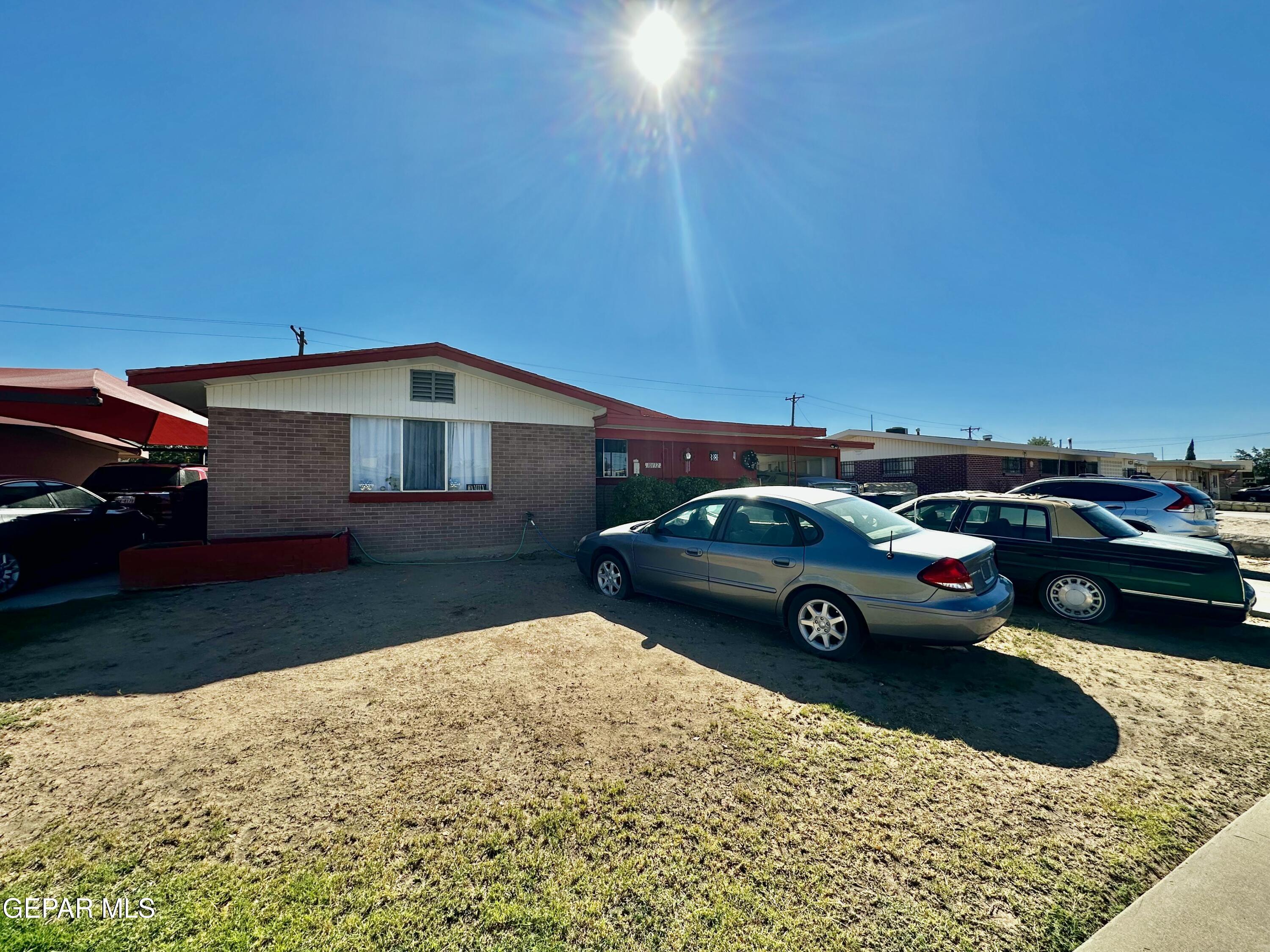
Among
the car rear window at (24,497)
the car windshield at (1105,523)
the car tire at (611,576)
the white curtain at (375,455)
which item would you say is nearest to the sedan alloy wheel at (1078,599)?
the car windshield at (1105,523)

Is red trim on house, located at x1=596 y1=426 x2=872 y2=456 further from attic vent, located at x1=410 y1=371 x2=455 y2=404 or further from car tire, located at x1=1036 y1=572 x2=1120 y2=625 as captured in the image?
car tire, located at x1=1036 y1=572 x2=1120 y2=625

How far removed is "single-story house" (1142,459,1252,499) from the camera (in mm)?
37750

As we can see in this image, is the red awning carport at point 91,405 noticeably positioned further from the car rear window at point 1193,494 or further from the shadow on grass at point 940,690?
the car rear window at point 1193,494

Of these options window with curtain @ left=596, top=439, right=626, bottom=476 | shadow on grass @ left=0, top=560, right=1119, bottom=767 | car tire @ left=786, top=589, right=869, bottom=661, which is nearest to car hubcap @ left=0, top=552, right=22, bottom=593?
shadow on grass @ left=0, top=560, right=1119, bottom=767

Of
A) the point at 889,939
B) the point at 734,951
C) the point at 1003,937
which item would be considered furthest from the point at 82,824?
the point at 1003,937

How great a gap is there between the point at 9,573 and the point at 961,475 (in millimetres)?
28886

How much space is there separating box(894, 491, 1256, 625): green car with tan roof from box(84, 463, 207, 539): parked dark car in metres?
12.2

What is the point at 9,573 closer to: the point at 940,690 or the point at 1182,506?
the point at 940,690

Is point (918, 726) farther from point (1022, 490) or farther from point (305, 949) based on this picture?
point (1022, 490)

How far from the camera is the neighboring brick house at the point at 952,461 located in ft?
75.3

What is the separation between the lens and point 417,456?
870 cm

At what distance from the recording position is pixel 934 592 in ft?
12.6

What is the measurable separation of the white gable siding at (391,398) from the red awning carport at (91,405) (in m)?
1.83

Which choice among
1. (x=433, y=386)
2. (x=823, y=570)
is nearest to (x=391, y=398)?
(x=433, y=386)
